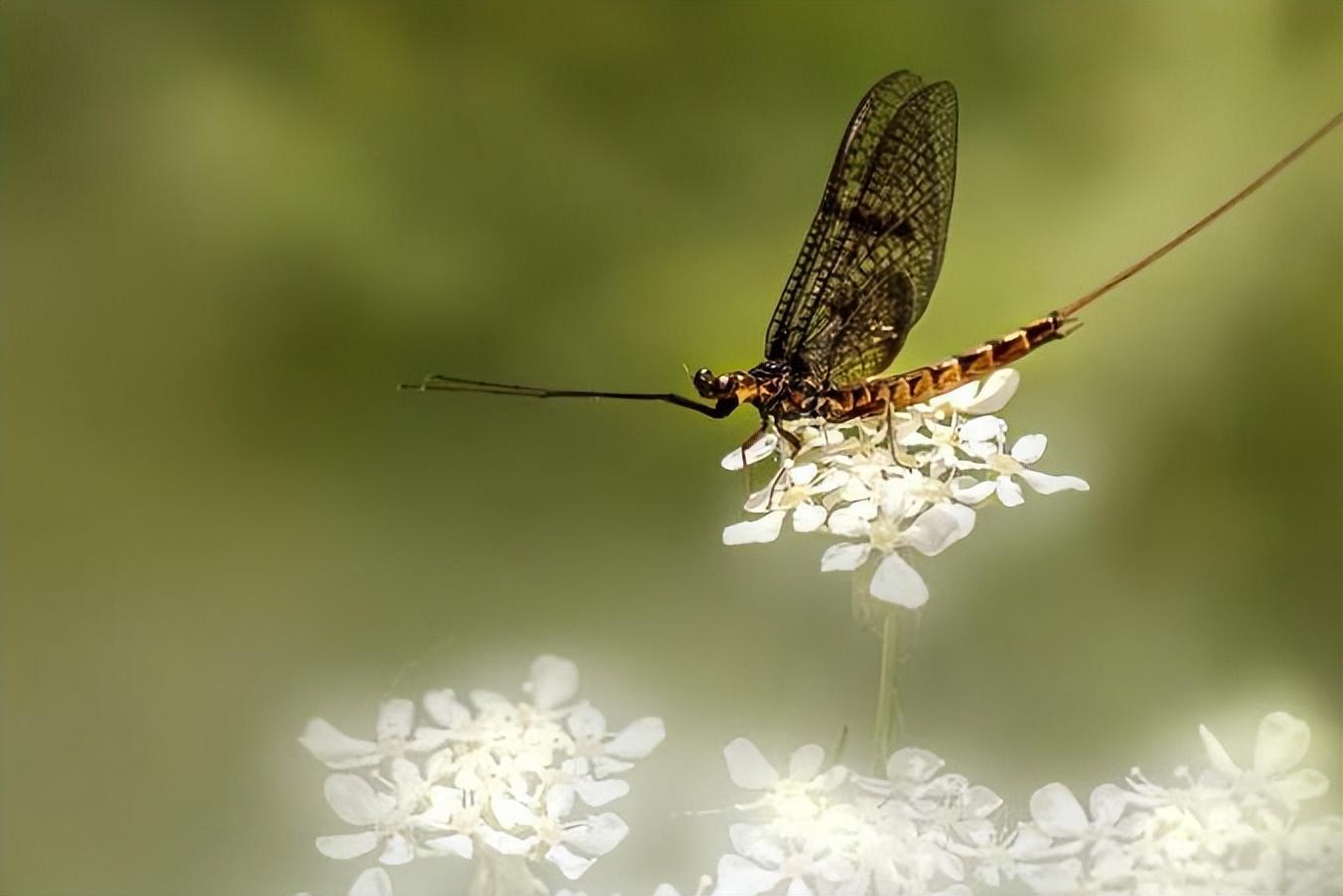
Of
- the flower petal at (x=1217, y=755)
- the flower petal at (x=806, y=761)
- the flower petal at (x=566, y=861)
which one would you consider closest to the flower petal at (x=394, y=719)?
the flower petal at (x=566, y=861)

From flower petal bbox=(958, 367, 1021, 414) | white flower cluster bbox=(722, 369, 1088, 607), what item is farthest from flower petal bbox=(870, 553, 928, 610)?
flower petal bbox=(958, 367, 1021, 414)

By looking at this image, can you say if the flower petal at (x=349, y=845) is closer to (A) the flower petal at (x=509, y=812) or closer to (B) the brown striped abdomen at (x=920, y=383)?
(A) the flower petal at (x=509, y=812)

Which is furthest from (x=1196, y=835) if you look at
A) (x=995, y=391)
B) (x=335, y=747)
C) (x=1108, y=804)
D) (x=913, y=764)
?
(x=335, y=747)

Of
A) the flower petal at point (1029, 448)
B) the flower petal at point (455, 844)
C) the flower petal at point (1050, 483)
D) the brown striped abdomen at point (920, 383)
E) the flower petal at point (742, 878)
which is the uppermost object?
the brown striped abdomen at point (920, 383)

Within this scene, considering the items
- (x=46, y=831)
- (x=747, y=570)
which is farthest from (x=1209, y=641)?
(x=46, y=831)

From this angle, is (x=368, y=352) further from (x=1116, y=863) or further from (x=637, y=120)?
(x=1116, y=863)

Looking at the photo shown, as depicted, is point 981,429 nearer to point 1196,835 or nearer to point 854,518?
point 854,518
